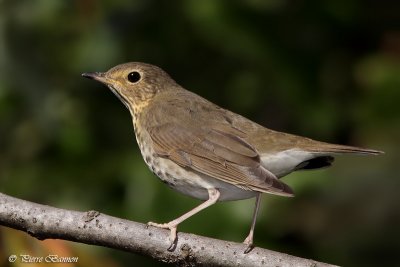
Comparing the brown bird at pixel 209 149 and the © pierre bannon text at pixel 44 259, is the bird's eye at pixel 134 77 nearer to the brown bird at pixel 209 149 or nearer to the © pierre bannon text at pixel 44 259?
the brown bird at pixel 209 149

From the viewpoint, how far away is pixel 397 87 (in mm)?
7039

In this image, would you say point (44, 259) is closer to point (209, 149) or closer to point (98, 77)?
point (209, 149)

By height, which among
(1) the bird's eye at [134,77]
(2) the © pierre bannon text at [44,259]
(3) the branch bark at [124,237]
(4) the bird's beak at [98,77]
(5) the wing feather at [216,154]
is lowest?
(2) the © pierre bannon text at [44,259]

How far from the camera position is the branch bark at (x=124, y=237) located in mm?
4426

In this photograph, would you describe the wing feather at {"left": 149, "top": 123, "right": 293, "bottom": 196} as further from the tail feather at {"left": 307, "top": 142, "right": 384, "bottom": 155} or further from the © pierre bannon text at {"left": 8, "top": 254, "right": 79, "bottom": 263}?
the © pierre bannon text at {"left": 8, "top": 254, "right": 79, "bottom": 263}

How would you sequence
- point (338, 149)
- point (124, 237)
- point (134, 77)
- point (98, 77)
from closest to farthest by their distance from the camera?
→ 1. point (124, 237)
2. point (338, 149)
3. point (98, 77)
4. point (134, 77)

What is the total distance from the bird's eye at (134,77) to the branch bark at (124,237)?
1872 millimetres

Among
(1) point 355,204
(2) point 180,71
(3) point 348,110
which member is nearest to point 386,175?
(1) point 355,204

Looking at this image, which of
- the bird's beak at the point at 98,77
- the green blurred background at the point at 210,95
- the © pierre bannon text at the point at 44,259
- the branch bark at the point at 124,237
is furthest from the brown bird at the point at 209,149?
the green blurred background at the point at 210,95

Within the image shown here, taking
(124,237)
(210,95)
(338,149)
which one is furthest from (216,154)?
(210,95)

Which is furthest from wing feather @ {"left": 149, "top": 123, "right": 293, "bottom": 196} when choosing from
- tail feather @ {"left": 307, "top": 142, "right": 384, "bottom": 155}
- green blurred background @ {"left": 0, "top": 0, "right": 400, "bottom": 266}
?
green blurred background @ {"left": 0, "top": 0, "right": 400, "bottom": 266}

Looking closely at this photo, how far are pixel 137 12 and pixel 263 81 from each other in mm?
1300

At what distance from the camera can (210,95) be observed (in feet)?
25.8

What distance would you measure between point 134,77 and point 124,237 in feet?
→ 6.56
